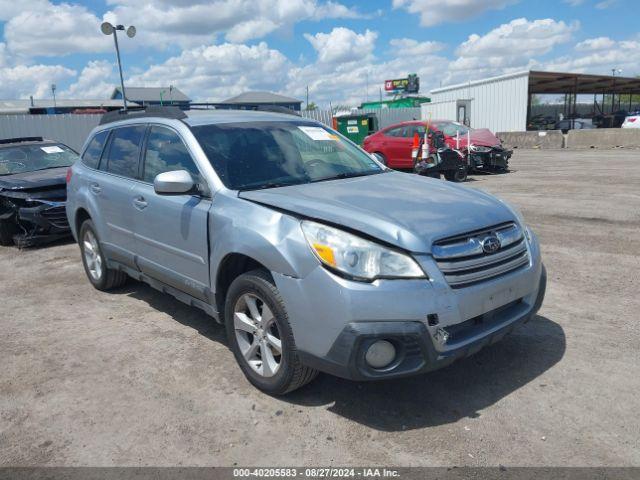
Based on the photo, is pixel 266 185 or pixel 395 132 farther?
pixel 395 132

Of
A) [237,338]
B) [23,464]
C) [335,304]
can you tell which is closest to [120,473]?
[23,464]

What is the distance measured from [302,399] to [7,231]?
693cm

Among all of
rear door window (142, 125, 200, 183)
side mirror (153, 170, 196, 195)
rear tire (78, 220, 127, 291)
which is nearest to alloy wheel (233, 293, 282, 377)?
side mirror (153, 170, 196, 195)

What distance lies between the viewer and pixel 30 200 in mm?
7758

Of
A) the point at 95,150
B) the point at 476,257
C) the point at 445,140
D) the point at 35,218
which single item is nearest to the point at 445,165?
the point at 445,140

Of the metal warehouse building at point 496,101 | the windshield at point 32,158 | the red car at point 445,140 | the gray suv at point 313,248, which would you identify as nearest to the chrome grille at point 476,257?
the gray suv at point 313,248

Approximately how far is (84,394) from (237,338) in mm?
1097

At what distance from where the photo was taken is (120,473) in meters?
2.71

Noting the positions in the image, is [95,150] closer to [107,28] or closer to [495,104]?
[107,28]

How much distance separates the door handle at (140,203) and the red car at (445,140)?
11.3m

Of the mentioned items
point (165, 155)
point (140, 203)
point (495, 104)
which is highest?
point (495, 104)

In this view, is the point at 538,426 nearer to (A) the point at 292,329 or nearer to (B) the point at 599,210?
(A) the point at 292,329

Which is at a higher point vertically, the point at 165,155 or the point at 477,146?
the point at 165,155

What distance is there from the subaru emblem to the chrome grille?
13 mm
